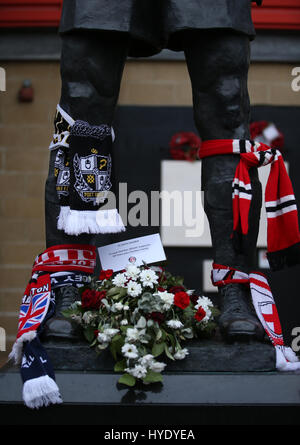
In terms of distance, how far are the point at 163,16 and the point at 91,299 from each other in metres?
0.90

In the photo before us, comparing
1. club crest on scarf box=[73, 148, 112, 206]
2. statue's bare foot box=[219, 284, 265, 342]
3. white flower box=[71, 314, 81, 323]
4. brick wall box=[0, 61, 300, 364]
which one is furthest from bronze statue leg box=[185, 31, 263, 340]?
brick wall box=[0, 61, 300, 364]

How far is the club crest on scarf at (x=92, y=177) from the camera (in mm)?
1883

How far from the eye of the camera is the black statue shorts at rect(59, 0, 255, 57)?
1881mm

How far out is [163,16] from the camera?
1.97m

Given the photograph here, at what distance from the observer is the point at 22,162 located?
4.38 metres

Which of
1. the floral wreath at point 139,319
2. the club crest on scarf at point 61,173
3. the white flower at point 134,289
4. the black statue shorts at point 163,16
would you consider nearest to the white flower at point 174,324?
the floral wreath at point 139,319

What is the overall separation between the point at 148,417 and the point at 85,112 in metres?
0.91

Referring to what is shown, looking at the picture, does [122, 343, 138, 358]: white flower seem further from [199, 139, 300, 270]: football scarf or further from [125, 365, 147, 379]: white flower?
[199, 139, 300, 270]: football scarf

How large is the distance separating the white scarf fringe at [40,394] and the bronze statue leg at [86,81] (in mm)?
328

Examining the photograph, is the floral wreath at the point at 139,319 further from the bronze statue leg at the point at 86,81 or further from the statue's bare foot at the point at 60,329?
the bronze statue leg at the point at 86,81

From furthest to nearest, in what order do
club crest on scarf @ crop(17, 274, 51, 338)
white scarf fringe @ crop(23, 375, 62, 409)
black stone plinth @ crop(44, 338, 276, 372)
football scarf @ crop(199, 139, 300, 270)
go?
1. football scarf @ crop(199, 139, 300, 270)
2. club crest on scarf @ crop(17, 274, 51, 338)
3. black stone plinth @ crop(44, 338, 276, 372)
4. white scarf fringe @ crop(23, 375, 62, 409)

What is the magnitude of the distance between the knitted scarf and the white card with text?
10cm

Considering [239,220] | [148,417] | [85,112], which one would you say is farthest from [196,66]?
[148,417]
